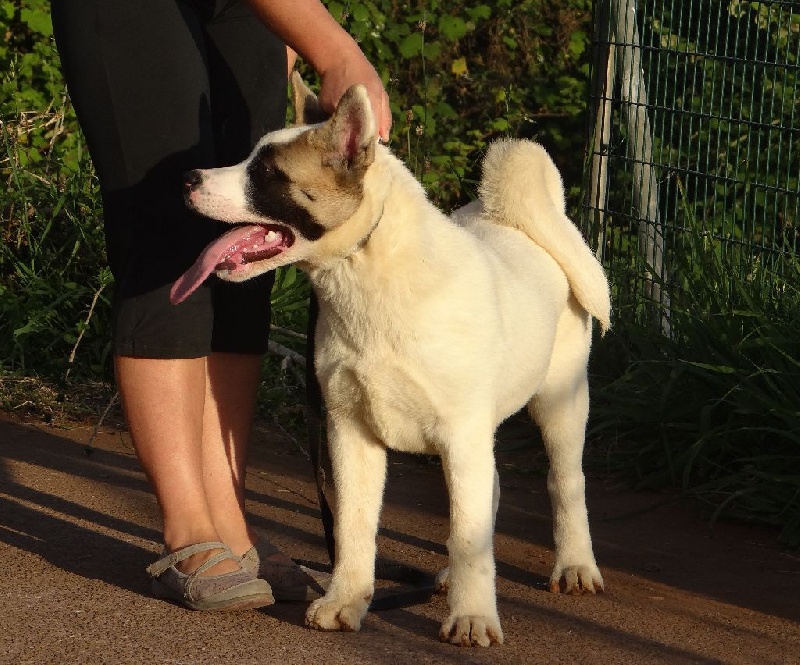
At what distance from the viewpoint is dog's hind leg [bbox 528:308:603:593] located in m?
3.86

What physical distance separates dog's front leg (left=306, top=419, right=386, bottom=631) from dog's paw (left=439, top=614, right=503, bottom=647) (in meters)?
0.24

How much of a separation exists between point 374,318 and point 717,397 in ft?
6.91

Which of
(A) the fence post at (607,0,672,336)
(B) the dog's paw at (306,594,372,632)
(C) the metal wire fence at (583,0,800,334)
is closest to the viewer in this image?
(B) the dog's paw at (306,594,372,632)

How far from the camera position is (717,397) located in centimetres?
496

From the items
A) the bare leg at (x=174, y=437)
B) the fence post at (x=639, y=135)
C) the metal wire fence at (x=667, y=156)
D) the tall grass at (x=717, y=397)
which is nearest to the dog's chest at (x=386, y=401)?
the bare leg at (x=174, y=437)

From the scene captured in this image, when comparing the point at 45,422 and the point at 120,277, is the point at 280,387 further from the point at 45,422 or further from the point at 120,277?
the point at 120,277

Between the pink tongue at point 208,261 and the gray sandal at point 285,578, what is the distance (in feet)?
2.50

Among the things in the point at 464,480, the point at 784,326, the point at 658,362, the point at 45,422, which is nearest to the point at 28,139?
the point at 45,422

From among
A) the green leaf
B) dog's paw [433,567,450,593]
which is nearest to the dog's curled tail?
dog's paw [433,567,450,593]

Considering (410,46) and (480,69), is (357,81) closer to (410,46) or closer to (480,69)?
(410,46)

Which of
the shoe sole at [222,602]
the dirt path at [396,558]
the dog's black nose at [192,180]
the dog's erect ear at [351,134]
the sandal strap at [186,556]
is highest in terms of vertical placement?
the dog's erect ear at [351,134]

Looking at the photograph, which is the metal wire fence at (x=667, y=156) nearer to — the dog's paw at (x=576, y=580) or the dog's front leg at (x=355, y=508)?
the dog's paw at (x=576, y=580)

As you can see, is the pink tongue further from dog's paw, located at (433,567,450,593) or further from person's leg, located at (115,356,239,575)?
dog's paw, located at (433,567,450,593)

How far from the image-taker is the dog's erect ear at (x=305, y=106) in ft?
11.7
